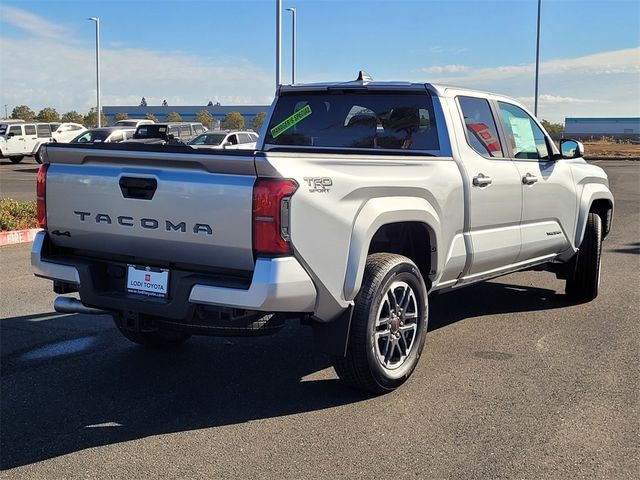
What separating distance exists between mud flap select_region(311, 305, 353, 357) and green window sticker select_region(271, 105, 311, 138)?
2.28 metres

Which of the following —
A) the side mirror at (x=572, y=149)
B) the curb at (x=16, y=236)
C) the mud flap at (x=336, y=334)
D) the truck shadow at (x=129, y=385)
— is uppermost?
the side mirror at (x=572, y=149)

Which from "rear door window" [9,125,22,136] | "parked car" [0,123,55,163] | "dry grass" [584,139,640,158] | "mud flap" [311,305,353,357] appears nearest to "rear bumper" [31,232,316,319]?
"mud flap" [311,305,353,357]

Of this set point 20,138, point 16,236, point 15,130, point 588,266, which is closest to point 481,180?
point 588,266

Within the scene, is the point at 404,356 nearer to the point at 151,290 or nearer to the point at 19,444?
the point at 151,290

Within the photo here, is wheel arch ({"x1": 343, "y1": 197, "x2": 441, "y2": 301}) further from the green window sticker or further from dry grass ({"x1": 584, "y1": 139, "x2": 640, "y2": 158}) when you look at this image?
dry grass ({"x1": 584, "y1": 139, "x2": 640, "y2": 158})

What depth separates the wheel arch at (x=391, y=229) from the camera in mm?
4055

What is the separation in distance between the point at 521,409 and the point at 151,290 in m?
2.32

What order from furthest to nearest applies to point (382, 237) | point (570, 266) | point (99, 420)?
point (570, 266) → point (382, 237) → point (99, 420)

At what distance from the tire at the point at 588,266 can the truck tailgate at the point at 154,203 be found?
4.35 metres

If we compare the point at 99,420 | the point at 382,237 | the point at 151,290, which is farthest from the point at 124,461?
the point at 382,237

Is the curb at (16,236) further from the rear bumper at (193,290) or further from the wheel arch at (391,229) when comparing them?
the wheel arch at (391,229)

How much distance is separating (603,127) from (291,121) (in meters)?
129

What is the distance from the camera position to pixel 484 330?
5992 millimetres

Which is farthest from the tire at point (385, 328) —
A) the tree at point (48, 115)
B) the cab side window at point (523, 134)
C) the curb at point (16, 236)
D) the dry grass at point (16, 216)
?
the tree at point (48, 115)
